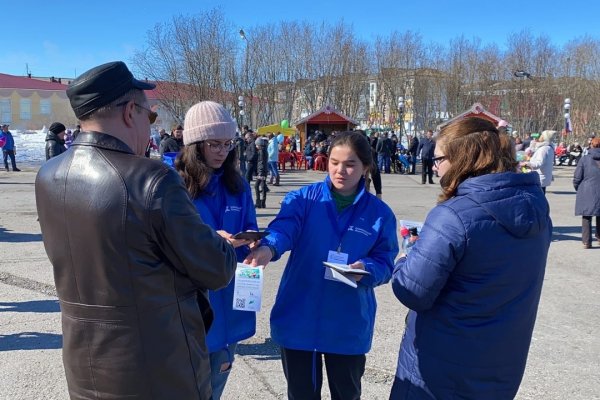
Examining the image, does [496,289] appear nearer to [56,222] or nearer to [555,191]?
[56,222]

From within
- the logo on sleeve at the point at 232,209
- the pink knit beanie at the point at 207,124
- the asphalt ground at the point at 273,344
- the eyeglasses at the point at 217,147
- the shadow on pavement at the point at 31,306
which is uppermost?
the pink knit beanie at the point at 207,124

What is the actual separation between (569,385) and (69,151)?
3.82m

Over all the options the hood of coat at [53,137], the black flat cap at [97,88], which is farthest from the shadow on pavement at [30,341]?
the hood of coat at [53,137]

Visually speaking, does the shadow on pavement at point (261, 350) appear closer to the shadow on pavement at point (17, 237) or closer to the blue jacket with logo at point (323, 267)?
the blue jacket with logo at point (323, 267)

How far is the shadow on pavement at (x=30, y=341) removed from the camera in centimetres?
422

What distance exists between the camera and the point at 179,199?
60.0 inches

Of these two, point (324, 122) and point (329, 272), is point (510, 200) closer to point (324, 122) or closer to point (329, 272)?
point (329, 272)

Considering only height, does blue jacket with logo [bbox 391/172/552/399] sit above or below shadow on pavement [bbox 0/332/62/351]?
above

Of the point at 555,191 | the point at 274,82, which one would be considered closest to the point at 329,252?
the point at 555,191

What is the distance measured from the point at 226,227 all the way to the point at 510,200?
136cm

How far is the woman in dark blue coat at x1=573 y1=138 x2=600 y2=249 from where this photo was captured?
8297 mm

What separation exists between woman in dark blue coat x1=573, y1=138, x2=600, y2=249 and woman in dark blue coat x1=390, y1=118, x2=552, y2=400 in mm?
7433

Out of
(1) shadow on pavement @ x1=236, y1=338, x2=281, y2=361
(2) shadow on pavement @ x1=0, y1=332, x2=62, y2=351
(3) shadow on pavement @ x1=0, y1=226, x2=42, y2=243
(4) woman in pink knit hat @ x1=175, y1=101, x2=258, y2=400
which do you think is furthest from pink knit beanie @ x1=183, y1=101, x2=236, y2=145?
(3) shadow on pavement @ x1=0, y1=226, x2=42, y2=243

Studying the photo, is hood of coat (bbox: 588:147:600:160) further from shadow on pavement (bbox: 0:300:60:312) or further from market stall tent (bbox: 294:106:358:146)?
market stall tent (bbox: 294:106:358:146)
